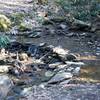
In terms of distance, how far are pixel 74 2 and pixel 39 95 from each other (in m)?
10.4

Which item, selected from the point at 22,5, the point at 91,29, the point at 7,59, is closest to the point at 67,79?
the point at 7,59

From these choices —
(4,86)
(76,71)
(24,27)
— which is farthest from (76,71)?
(24,27)

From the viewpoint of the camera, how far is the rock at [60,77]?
8.42 m

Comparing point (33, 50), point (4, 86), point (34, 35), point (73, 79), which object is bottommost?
point (34, 35)

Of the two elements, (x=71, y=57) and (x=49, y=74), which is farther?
(x=71, y=57)

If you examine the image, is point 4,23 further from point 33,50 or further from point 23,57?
point 23,57

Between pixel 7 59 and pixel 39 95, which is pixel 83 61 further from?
pixel 39 95

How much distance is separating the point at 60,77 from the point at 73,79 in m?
0.31

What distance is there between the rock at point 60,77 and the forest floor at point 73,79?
14 cm

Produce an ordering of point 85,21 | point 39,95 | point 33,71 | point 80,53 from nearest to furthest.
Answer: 1. point 39,95
2. point 33,71
3. point 80,53
4. point 85,21

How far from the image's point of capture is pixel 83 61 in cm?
1035

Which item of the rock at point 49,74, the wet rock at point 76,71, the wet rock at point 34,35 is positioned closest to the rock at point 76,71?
the wet rock at point 76,71

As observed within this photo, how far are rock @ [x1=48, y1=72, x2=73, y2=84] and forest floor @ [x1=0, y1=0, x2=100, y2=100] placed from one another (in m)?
0.14

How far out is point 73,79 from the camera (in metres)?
8.60
